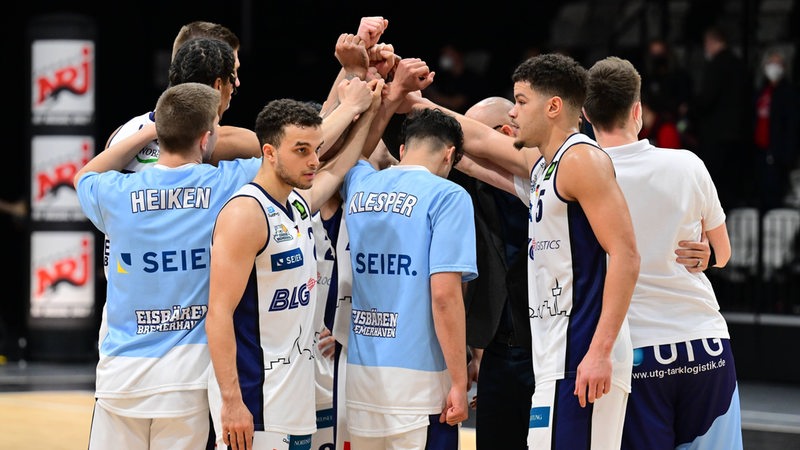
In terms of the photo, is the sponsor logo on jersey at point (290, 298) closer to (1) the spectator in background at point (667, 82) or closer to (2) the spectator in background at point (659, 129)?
(2) the spectator in background at point (659, 129)

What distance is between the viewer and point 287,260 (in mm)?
4109

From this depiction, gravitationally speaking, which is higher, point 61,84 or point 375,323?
point 61,84

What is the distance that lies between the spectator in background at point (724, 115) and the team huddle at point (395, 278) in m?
7.42

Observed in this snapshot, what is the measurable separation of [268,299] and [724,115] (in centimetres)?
859

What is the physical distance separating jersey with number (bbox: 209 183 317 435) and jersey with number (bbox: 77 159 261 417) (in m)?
0.17

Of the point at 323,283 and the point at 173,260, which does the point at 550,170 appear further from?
the point at 173,260

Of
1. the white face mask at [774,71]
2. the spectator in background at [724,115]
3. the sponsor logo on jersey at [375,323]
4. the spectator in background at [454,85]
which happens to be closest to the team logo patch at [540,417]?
the sponsor logo on jersey at [375,323]

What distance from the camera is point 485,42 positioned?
15312 mm

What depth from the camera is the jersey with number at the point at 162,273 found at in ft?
13.8

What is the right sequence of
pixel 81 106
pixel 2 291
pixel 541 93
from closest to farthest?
pixel 541 93 → pixel 81 106 → pixel 2 291

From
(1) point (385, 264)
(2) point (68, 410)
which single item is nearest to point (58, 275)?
(2) point (68, 410)

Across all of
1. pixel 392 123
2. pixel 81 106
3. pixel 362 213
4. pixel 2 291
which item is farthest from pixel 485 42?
pixel 362 213

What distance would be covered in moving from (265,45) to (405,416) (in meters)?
11.2

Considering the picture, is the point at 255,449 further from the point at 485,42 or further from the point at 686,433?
the point at 485,42
